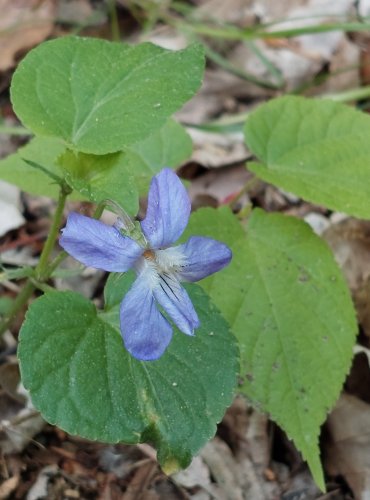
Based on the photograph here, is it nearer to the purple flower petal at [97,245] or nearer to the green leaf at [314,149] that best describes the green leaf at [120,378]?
the purple flower petal at [97,245]

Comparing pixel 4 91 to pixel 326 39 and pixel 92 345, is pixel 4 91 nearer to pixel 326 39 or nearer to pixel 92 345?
pixel 326 39

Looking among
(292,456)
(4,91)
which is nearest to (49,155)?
(292,456)

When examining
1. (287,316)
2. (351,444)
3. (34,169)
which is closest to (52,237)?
(34,169)

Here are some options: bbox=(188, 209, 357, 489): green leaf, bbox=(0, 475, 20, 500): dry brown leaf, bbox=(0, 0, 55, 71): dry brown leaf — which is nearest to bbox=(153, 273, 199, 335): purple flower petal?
bbox=(188, 209, 357, 489): green leaf

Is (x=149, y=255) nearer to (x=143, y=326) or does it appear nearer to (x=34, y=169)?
(x=143, y=326)

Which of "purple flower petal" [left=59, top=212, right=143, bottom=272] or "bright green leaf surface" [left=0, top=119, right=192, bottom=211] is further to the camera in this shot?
"bright green leaf surface" [left=0, top=119, right=192, bottom=211]

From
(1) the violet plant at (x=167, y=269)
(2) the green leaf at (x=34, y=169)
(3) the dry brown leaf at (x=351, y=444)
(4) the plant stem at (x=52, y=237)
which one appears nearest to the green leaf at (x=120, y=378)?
(1) the violet plant at (x=167, y=269)

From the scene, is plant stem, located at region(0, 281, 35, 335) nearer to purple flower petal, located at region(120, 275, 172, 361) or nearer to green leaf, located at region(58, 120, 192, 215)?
green leaf, located at region(58, 120, 192, 215)
